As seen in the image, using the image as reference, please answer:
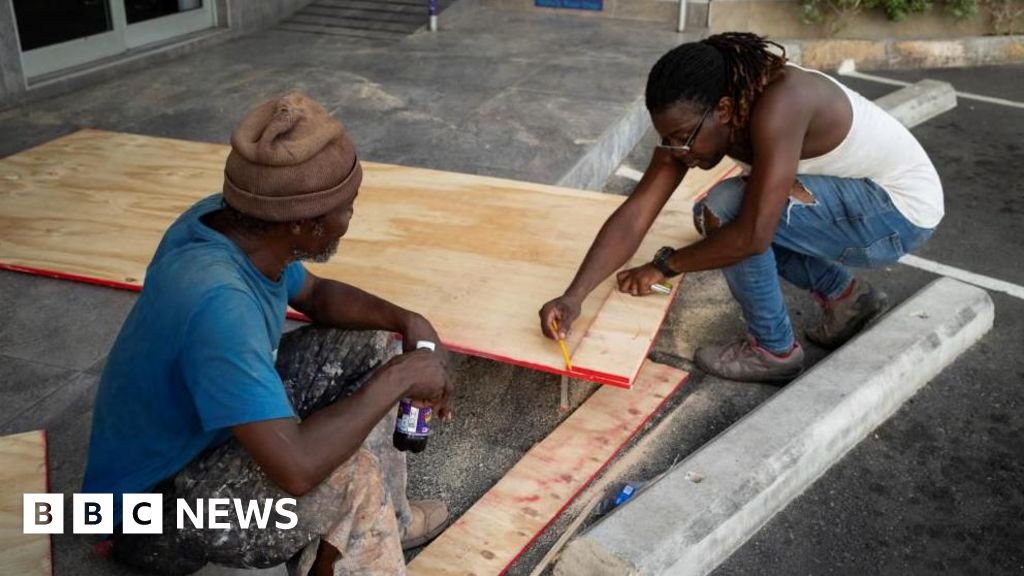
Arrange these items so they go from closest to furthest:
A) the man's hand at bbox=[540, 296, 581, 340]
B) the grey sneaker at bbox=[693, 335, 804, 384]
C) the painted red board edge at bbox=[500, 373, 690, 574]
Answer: the painted red board edge at bbox=[500, 373, 690, 574] → the man's hand at bbox=[540, 296, 581, 340] → the grey sneaker at bbox=[693, 335, 804, 384]

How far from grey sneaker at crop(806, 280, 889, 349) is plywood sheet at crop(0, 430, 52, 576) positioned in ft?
9.74

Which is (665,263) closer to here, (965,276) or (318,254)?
(318,254)

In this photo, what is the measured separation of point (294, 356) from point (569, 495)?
99cm

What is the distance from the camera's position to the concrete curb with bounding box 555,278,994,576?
274 centimetres

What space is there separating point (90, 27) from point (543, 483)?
5.71 meters

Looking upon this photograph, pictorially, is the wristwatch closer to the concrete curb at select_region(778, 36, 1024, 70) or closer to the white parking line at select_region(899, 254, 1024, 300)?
the white parking line at select_region(899, 254, 1024, 300)

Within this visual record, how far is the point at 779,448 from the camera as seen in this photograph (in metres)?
3.15

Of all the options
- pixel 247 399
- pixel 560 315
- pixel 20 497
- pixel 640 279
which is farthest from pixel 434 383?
pixel 640 279

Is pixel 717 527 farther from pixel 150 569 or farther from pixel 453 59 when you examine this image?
pixel 453 59

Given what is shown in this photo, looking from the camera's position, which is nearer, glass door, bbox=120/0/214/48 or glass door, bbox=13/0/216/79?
glass door, bbox=13/0/216/79

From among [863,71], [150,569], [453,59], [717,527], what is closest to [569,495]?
[717,527]

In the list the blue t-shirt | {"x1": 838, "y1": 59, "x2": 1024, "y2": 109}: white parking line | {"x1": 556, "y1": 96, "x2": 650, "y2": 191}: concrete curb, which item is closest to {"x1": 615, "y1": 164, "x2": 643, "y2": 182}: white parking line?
{"x1": 556, "y1": 96, "x2": 650, "y2": 191}: concrete curb

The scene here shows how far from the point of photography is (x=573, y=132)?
227 inches

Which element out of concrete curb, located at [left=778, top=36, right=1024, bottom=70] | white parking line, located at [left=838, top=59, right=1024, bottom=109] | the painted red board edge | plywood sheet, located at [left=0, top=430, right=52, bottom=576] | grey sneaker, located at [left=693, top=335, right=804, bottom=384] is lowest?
the painted red board edge
